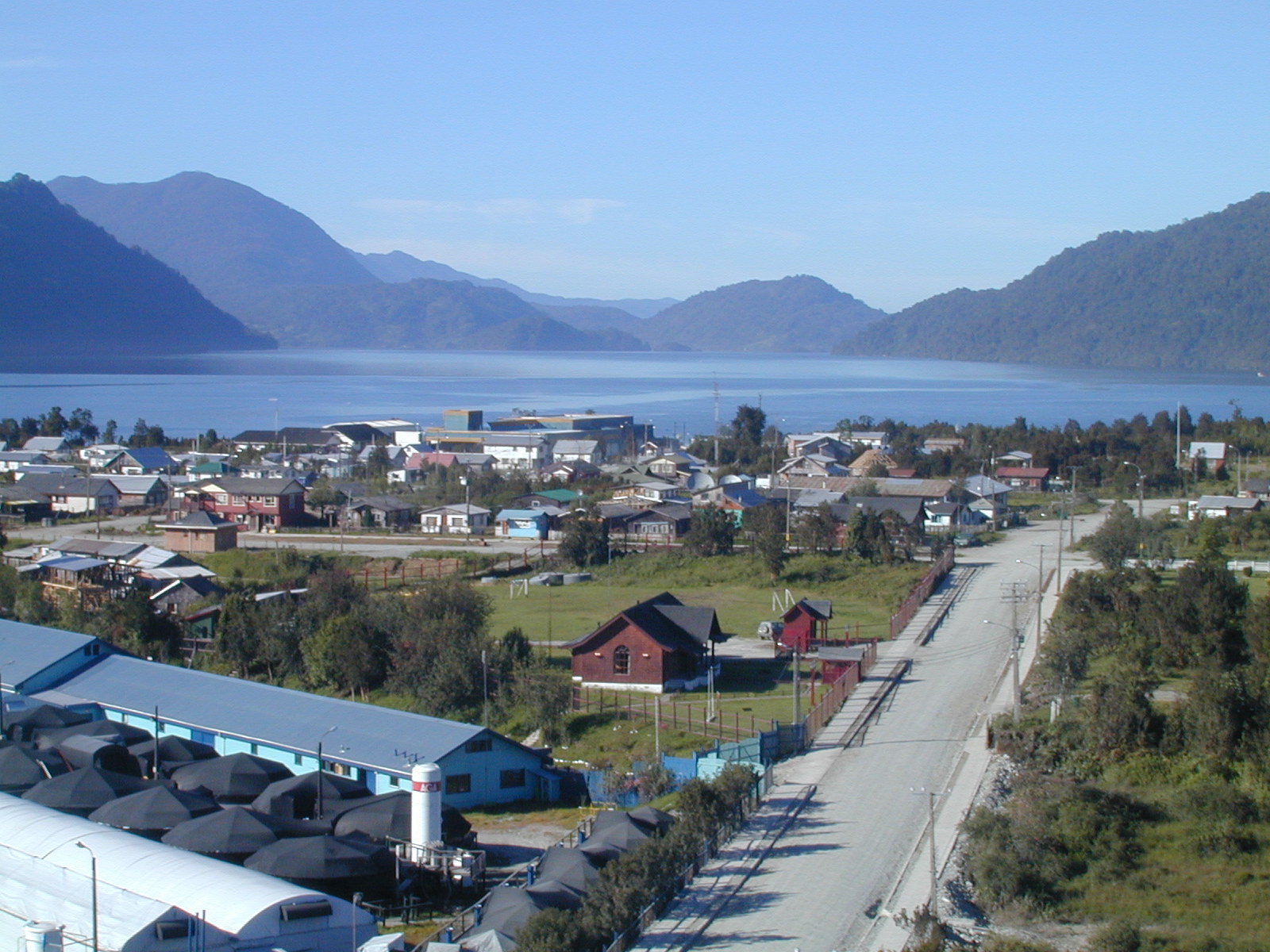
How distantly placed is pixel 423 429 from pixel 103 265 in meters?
115

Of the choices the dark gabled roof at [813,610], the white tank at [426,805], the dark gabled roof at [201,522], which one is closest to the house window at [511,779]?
the white tank at [426,805]

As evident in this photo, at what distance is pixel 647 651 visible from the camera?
1511 centimetres

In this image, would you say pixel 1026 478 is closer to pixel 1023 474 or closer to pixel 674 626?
pixel 1023 474

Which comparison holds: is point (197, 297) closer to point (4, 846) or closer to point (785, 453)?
point (785, 453)

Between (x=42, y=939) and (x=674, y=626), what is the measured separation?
9115 mm

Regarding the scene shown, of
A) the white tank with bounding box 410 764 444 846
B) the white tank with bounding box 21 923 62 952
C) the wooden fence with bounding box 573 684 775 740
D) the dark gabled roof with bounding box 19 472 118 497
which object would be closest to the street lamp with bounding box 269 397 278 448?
the dark gabled roof with bounding box 19 472 118 497

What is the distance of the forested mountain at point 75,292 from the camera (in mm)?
140125

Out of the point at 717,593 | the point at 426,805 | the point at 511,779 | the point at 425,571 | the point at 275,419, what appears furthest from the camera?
the point at 275,419

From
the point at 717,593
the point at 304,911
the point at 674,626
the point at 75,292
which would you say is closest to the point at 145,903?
the point at 304,911

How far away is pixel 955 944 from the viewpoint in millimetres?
7516

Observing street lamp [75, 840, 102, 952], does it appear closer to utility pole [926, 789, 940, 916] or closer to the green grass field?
utility pole [926, 789, 940, 916]

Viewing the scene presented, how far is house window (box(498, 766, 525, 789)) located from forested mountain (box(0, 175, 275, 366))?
13867 cm

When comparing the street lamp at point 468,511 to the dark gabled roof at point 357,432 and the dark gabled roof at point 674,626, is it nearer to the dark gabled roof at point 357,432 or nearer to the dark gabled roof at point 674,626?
the dark gabled roof at point 674,626

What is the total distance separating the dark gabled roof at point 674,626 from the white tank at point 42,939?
8.22m
